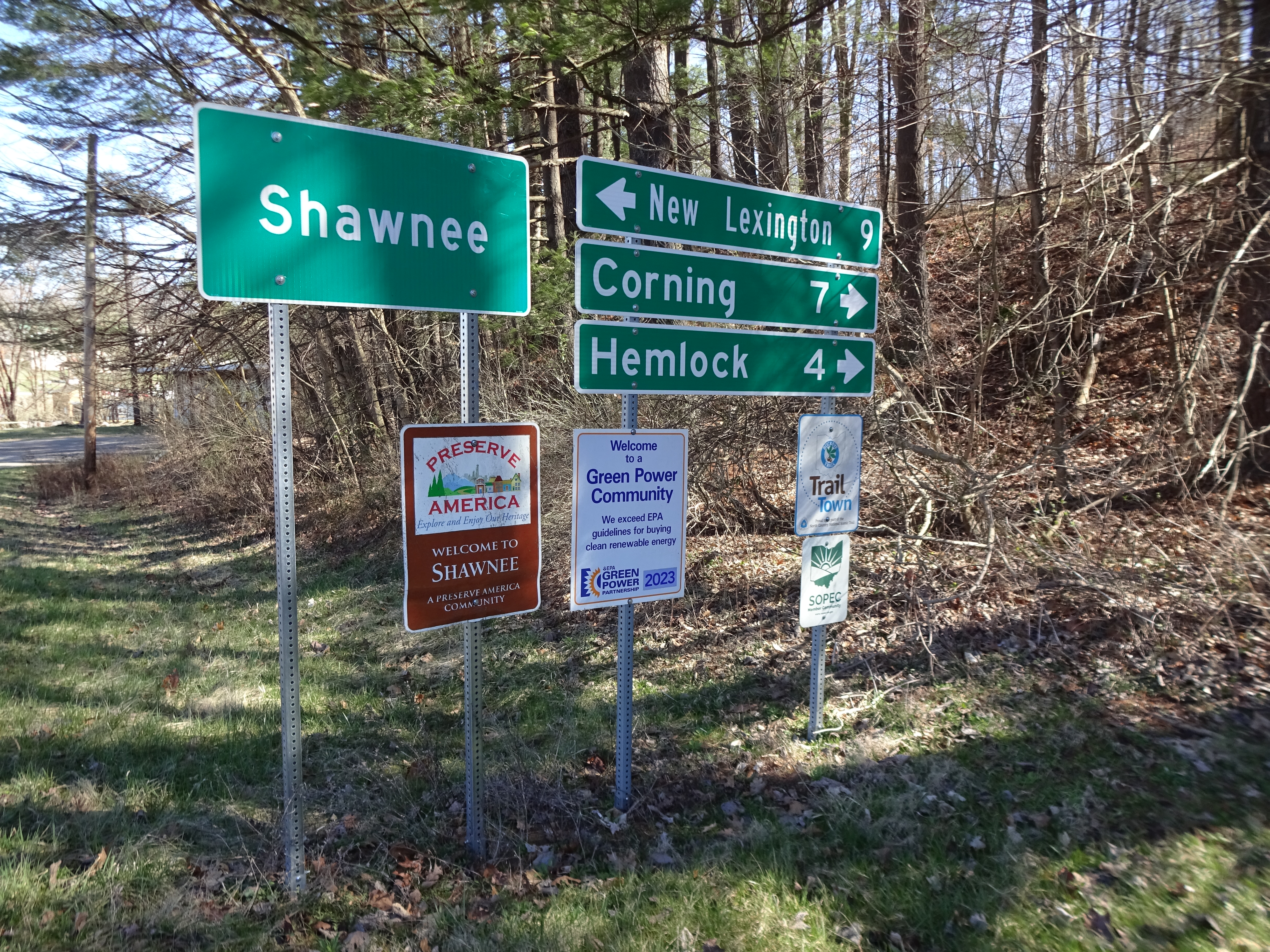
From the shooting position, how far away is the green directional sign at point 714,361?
144 inches

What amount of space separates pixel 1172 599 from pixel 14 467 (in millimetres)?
33174

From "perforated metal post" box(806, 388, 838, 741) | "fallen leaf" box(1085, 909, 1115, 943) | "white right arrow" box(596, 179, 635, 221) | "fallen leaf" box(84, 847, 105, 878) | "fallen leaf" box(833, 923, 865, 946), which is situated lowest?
"fallen leaf" box(833, 923, 865, 946)

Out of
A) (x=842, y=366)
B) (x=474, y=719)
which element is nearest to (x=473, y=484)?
(x=474, y=719)

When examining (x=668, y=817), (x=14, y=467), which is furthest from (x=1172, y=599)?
(x=14, y=467)

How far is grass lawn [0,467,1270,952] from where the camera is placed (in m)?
3.11

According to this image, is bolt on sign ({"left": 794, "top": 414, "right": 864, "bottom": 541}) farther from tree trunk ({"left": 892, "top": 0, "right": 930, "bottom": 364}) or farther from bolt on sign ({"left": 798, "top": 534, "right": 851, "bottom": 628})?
tree trunk ({"left": 892, "top": 0, "right": 930, "bottom": 364})

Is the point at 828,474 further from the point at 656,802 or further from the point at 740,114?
the point at 740,114

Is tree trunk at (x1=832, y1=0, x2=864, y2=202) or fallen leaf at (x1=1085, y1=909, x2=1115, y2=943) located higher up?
tree trunk at (x1=832, y1=0, x2=864, y2=202)

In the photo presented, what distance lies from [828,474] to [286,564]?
2.92 meters

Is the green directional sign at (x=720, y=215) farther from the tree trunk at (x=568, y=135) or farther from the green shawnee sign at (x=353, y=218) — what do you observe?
the tree trunk at (x=568, y=135)

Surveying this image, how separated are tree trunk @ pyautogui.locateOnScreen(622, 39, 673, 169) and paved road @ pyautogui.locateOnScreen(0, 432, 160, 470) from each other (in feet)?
60.0

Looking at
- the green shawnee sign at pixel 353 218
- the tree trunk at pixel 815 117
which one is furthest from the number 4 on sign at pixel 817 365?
the tree trunk at pixel 815 117

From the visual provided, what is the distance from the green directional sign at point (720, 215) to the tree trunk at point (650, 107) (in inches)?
171

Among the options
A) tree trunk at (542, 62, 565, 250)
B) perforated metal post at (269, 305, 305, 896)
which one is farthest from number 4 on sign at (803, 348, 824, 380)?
tree trunk at (542, 62, 565, 250)
